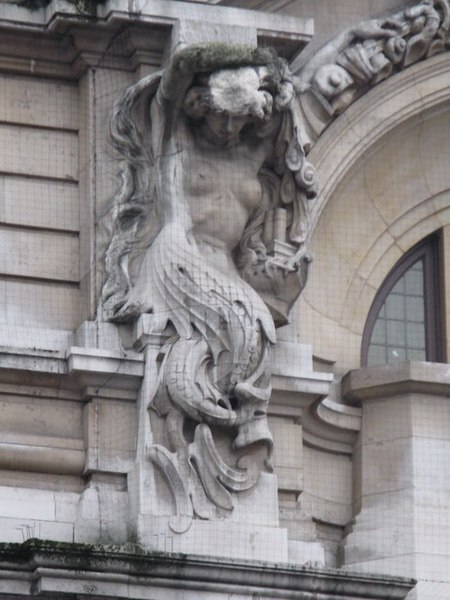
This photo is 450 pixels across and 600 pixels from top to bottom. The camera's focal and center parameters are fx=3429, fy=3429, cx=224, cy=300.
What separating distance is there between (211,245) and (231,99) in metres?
0.99

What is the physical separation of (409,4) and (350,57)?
785mm

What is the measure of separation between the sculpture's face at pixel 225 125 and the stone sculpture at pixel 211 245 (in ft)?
0.04

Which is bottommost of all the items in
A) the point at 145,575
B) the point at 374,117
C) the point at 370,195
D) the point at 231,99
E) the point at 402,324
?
the point at 145,575

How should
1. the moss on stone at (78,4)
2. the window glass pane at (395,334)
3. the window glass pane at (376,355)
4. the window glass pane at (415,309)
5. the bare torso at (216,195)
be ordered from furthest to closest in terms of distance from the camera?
the window glass pane at (415,309) < the window glass pane at (395,334) < the window glass pane at (376,355) < the moss on stone at (78,4) < the bare torso at (216,195)

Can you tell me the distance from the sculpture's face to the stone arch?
46.1 inches

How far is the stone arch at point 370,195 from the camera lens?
2344 cm

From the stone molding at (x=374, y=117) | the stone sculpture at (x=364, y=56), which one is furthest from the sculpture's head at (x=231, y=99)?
the stone molding at (x=374, y=117)

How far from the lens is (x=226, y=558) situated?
21297 mm

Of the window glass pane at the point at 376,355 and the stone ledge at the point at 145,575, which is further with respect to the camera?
the window glass pane at the point at 376,355

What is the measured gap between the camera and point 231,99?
2203cm

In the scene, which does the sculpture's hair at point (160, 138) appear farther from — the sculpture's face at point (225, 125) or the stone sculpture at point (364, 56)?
the stone sculpture at point (364, 56)

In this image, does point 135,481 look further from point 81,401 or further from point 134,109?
point 134,109

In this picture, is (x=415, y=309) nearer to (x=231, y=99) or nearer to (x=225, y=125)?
(x=225, y=125)

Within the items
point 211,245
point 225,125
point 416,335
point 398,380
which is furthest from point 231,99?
point 416,335
